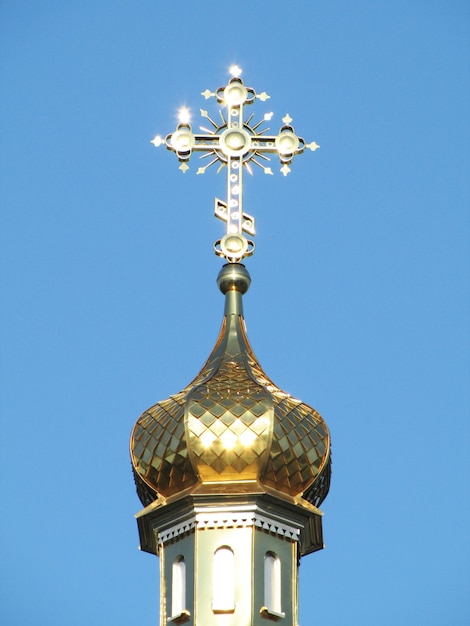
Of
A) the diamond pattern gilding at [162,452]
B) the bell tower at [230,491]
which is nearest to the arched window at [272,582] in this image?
the bell tower at [230,491]

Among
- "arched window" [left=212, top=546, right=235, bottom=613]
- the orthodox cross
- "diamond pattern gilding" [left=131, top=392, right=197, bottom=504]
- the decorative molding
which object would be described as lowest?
"arched window" [left=212, top=546, right=235, bottom=613]

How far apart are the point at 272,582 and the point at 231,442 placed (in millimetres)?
1830

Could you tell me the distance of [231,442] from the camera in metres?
35.3

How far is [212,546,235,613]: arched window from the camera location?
3447cm

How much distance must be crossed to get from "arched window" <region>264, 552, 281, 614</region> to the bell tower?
12mm

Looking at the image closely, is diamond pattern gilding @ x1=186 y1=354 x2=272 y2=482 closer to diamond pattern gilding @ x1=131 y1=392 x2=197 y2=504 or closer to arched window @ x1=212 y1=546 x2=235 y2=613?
diamond pattern gilding @ x1=131 y1=392 x2=197 y2=504

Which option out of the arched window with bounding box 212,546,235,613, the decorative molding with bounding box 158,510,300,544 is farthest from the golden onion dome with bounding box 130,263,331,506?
the arched window with bounding box 212,546,235,613

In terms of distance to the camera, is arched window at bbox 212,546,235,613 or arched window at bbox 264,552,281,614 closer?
arched window at bbox 212,546,235,613

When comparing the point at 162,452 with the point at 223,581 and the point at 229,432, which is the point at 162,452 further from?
the point at 223,581

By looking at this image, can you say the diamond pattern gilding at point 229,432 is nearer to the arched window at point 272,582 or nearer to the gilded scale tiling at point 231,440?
the gilded scale tiling at point 231,440

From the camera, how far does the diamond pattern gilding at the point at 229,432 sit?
3528 centimetres

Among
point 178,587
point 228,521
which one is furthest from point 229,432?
point 178,587

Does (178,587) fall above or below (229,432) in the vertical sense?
below

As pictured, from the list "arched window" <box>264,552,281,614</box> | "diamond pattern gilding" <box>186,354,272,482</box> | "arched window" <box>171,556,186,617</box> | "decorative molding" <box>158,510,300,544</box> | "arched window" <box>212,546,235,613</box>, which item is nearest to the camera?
"arched window" <box>212,546,235,613</box>
